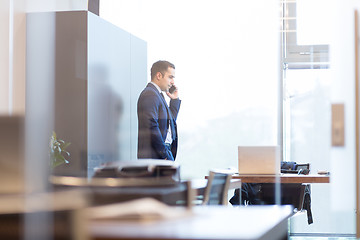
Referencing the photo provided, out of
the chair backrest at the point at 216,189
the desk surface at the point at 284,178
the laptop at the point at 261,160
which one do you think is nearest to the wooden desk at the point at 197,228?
the chair backrest at the point at 216,189

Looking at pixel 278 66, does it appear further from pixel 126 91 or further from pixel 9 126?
pixel 9 126

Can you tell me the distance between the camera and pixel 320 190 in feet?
18.2

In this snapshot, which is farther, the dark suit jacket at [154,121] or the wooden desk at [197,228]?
the dark suit jacket at [154,121]

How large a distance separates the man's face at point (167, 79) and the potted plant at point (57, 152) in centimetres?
98

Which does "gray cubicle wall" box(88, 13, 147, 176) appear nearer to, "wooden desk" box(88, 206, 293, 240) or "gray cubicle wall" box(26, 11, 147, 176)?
"gray cubicle wall" box(26, 11, 147, 176)

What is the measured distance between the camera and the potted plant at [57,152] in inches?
218

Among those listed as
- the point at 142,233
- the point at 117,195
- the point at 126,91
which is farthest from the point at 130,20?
the point at 142,233

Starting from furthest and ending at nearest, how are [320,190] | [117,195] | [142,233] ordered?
[320,190] → [117,195] → [142,233]

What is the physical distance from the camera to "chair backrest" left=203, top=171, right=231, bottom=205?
12.7 ft

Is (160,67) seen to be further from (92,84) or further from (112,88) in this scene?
(92,84)

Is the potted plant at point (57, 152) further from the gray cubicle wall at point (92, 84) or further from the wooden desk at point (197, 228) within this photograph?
the wooden desk at point (197, 228)

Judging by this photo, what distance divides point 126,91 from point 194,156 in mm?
898

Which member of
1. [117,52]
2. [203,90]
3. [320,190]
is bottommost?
[320,190]

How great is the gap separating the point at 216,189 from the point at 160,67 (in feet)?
6.77
